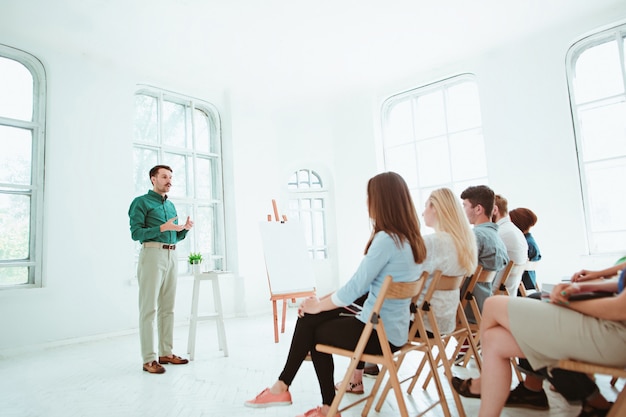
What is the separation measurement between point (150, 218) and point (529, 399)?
3.08 m

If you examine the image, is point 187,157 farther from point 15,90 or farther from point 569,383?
point 569,383

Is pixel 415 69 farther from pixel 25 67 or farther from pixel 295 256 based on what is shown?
pixel 25 67

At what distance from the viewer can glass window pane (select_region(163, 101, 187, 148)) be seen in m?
6.22

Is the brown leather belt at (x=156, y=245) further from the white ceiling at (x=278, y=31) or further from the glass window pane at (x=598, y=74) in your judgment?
the glass window pane at (x=598, y=74)

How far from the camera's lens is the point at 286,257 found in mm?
4887

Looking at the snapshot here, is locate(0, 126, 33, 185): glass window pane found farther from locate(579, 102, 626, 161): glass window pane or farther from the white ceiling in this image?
locate(579, 102, 626, 161): glass window pane

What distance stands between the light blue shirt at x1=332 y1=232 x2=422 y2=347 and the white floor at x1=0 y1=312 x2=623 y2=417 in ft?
2.15

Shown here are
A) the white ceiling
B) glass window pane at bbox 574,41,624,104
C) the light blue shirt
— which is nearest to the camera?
the light blue shirt

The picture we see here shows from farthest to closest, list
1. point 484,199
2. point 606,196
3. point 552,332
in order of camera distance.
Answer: point 606,196, point 484,199, point 552,332

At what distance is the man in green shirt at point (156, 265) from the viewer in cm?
346

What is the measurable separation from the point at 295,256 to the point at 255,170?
247 cm

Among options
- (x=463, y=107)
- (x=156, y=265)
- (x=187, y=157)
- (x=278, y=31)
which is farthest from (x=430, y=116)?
(x=156, y=265)

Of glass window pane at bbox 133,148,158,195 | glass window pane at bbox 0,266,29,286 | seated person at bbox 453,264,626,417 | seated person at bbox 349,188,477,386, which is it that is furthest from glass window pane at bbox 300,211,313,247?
seated person at bbox 453,264,626,417

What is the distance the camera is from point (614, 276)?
74.2 inches
